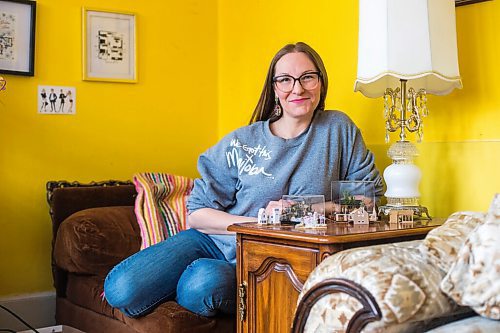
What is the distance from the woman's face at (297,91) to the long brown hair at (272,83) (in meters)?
0.02

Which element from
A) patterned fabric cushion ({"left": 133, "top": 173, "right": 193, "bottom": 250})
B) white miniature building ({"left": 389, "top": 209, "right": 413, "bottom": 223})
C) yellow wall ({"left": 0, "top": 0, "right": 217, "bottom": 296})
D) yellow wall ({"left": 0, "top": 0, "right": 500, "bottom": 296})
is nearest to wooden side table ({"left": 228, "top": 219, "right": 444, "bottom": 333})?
white miniature building ({"left": 389, "top": 209, "right": 413, "bottom": 223})

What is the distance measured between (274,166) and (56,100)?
1289 millimetres

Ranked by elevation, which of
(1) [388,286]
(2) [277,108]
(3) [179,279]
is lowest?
(3) [179,279]

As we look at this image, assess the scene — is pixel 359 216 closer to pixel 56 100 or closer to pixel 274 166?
pixel 274 166

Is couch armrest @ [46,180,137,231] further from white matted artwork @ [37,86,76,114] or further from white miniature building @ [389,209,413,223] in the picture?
white miniature building @ [389,209,413,223]

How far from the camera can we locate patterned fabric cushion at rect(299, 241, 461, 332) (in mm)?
1196

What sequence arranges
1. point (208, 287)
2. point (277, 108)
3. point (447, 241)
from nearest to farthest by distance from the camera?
point (447, 241) → point (208, 287) → point (277, 108)

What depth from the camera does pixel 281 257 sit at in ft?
5.78

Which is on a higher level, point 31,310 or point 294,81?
point 294,81

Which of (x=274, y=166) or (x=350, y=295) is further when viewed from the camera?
(x=274, y=166)

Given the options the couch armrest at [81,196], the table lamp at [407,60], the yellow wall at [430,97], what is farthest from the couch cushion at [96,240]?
the table lamp at [407,60]

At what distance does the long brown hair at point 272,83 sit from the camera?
2.16 metres

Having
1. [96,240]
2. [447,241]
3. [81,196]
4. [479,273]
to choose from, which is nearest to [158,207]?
[96,240]

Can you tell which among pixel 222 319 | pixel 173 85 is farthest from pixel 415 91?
pixel 173 85
